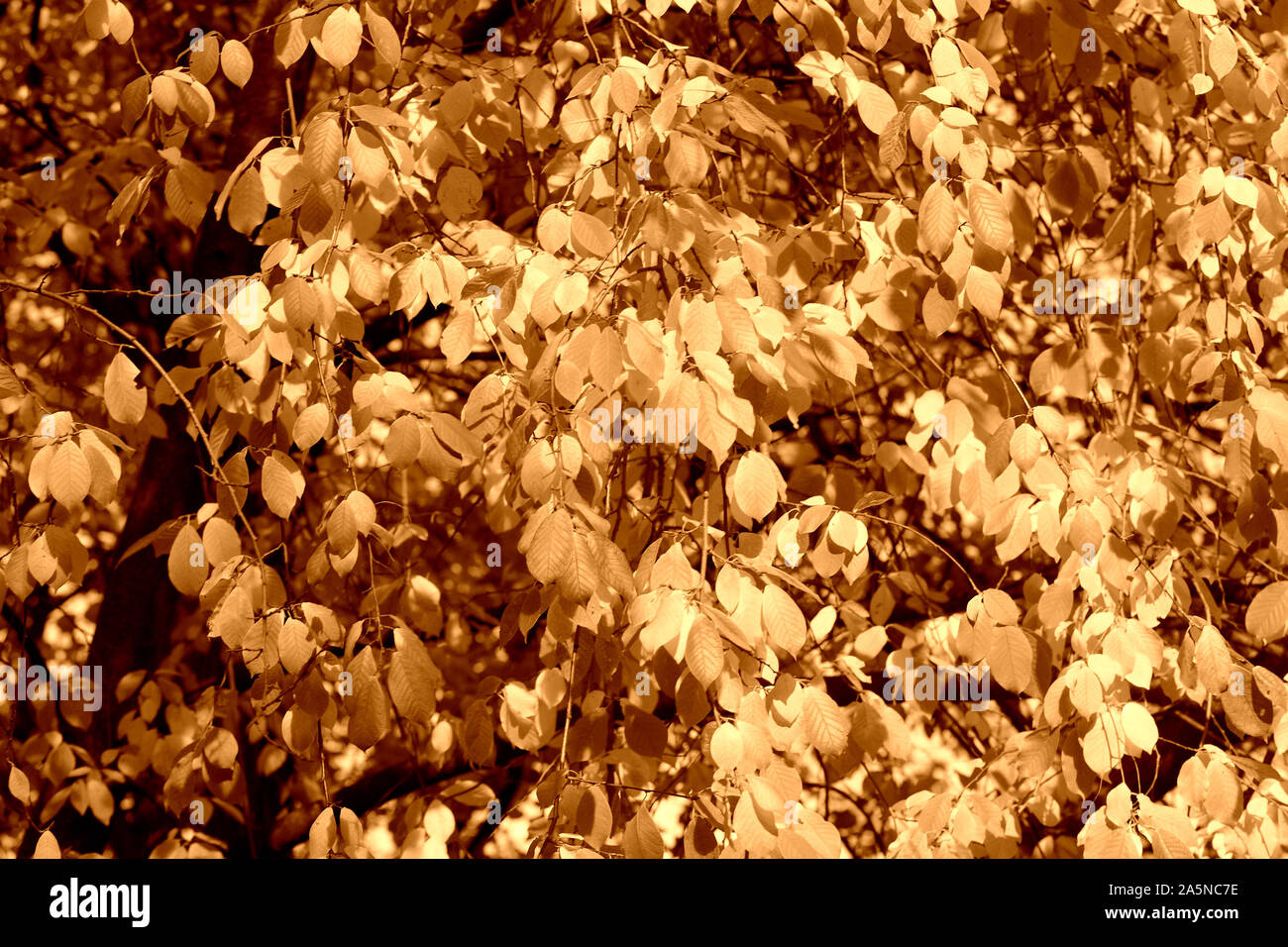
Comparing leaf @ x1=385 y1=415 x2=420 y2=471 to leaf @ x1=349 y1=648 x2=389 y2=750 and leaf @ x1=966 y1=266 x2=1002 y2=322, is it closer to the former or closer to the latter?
leaf @ x1=349 y1=648 x2=389 y2=750

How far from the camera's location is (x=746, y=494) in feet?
4.50

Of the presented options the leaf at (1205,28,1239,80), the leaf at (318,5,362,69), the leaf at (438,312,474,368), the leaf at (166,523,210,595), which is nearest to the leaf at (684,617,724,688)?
the leaf at (438,312,474,368)

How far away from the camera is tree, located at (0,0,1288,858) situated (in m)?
1.37

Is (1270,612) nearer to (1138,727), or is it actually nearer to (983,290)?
(1138,727)

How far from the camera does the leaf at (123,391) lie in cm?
151

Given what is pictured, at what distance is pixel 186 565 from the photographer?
4.82ft

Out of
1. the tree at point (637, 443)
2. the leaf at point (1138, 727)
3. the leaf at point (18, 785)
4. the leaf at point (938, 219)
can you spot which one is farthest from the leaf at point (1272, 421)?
the leaf at point (18, 785)

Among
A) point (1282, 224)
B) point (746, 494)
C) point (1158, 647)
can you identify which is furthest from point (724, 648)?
point (1282, 224)

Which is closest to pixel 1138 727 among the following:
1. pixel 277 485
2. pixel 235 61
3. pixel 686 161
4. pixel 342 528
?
pixel 686 161

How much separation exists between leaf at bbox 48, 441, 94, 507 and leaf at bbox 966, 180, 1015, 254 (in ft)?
3.77

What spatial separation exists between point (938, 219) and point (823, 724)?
64cm

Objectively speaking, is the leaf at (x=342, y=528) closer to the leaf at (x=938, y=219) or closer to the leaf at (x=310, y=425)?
the leaf at (x=310, y=425)
